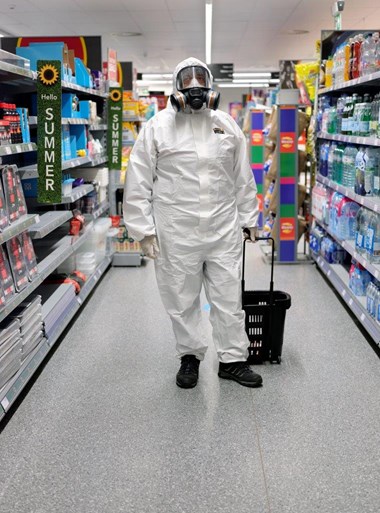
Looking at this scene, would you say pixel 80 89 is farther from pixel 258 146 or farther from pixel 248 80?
pixel 248 80

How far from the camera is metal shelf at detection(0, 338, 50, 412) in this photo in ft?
10.3

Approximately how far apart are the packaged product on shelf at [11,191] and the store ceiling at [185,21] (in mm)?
9625

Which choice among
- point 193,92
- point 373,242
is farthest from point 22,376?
point 373,242

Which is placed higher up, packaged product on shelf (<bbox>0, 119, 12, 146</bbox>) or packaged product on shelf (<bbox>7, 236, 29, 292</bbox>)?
packaged product on shelf (<bbox>0, 119, 12, 146</bbox>)

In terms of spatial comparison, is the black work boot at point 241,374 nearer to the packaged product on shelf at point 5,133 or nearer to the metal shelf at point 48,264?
the metal shelf at point 48,264

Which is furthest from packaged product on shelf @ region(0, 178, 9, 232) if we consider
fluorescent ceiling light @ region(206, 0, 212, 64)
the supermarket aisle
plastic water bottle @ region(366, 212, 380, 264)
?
fluorescent ceiling light @ region(206, 0, 212, 64)

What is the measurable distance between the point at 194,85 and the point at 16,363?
1.81m

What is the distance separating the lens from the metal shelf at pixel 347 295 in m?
4.24

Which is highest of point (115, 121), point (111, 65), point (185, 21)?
point (185, 21)

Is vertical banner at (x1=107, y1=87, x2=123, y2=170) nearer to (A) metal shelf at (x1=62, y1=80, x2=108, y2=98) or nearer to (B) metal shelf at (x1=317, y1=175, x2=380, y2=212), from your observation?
(A) metal shelf at (x1=62, y1=80, x2=108, y2=98)

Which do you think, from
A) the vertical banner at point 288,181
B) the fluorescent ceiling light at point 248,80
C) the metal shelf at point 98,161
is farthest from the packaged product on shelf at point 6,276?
the fluorescent ceiling light at point 248,80

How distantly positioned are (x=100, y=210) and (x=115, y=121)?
3.13 ft

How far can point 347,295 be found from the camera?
5.06m

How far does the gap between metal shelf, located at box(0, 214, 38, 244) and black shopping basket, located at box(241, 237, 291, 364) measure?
130 cm
